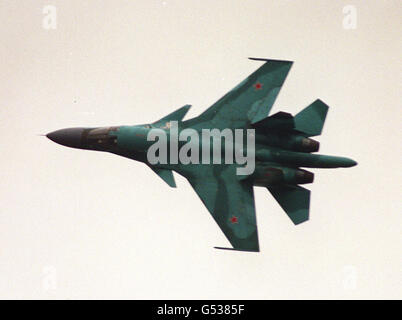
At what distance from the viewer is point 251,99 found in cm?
2428

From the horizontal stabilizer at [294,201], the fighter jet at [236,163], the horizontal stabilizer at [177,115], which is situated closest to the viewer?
the fighter jet at [236,163]

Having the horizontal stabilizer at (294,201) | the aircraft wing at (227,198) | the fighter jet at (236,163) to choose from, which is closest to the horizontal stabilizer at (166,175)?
the fighter jet at (236,163)

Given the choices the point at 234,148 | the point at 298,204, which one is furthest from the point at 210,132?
the point at 298,204

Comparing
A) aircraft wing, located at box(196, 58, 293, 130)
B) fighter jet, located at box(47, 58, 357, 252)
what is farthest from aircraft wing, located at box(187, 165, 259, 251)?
aircraft wing, located at box(196, 58, 293, 130)

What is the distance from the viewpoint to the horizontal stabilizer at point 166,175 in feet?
77.0

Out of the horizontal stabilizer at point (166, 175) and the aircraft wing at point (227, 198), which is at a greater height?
the horizontal stabilizer at point (166, 175)

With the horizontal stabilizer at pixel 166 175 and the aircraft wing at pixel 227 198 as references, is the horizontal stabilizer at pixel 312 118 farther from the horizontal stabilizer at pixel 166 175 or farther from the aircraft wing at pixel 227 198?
the horizontal stabilizer at pixel 166 175

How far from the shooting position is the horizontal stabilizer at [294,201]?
913 inches

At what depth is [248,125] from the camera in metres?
23.7

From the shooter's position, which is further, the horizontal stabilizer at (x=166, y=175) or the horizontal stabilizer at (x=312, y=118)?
the horizontal stabilizer at (x=166, y=175)

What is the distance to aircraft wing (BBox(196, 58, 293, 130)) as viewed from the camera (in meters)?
24.0

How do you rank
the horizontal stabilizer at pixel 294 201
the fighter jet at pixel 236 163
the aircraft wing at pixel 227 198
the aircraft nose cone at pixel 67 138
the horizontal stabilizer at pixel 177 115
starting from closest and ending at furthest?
1. the fighter jet at pixel 236 163
2. the horizontal stabilizer at pixel 294 201
3. the aircraft wing at pixel 227 198
4. the aircraft nose cone at pixel 67 138
5. the horizontal stabilizer at pixel 177 115

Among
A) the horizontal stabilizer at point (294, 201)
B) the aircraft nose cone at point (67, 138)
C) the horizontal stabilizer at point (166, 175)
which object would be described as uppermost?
the aircraft nose cone at point (67, 138)

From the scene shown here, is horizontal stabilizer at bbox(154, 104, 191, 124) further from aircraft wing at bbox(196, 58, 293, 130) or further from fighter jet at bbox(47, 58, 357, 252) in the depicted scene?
aircraft wing at bbox(196, 58, 293, 130)
